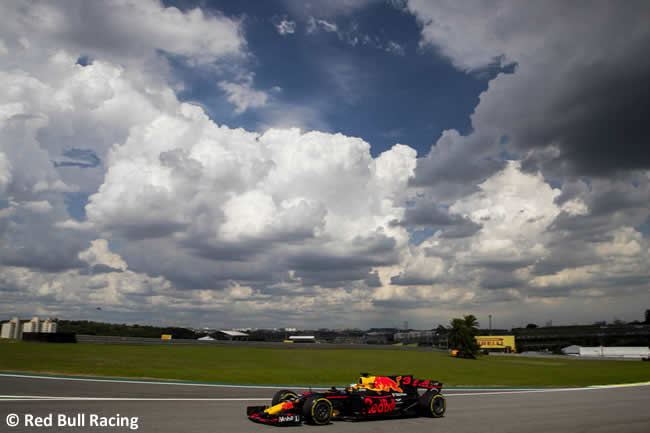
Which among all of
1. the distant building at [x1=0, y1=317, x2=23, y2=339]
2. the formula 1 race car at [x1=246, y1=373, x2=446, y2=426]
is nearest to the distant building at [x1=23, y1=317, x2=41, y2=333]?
the distant building at [x1=0, y1=317, x2=23, y2=339]

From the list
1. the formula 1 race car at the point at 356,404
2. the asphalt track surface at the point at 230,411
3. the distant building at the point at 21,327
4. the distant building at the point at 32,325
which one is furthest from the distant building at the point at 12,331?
the formula 1 race car at the point at 356,404

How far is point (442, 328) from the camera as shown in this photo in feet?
565

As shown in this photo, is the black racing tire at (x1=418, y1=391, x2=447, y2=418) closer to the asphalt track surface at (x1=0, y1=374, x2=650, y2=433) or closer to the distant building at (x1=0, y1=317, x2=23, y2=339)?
the asphalt track surface at (x1=0, y1=374, x2=650, y2=433)

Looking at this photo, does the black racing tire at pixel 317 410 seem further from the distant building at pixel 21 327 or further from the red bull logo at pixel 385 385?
the distant building at pixel 21 327

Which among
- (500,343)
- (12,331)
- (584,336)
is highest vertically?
(12,331)

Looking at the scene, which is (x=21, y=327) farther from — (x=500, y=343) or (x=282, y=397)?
(x=500, y=343)

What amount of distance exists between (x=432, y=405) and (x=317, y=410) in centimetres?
493

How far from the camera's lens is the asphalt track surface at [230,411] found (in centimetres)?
1402

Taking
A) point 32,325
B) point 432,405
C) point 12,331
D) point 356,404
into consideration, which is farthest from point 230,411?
point 32,325

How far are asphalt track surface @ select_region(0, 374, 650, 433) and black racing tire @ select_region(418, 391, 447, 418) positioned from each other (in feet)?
1.27

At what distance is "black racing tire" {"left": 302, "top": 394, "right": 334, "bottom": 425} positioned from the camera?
14.7 meters

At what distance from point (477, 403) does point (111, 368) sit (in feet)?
90.5

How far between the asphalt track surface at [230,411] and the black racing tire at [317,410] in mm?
302

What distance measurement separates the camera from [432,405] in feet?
56.5
